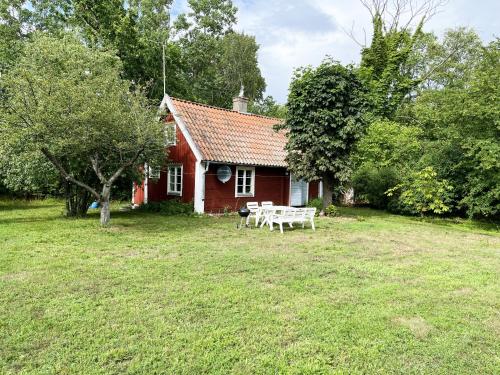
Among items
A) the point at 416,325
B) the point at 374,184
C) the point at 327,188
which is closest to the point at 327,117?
the point at 327,188

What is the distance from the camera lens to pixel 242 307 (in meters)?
4.63

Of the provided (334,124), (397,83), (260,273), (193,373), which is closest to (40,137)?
(260,273)

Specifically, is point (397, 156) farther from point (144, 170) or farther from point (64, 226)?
point (64, 226)

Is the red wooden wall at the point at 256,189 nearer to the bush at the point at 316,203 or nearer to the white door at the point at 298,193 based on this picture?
the white door at the point at 298,193

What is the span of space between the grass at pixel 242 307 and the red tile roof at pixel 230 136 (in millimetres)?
7078

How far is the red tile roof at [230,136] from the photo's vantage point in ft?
50.5

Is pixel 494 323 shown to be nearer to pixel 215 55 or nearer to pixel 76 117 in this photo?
pixel 76 117

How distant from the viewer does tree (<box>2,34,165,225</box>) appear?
9664 mm

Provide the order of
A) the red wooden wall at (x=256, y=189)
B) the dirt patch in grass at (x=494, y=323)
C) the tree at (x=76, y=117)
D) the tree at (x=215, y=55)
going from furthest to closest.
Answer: the tree at (x=215, y=55) < the red wooden wall at (x=256, y=189) < the tree at (x=76, y=117) < the dirt patch in grass at (x=494, y=323)

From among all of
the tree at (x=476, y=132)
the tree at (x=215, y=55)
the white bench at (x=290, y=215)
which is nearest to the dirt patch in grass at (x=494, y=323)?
the white bench at (x=290, y=215)

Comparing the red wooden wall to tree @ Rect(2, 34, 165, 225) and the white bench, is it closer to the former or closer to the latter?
tree @ Rect(2, 34, 165, 225)

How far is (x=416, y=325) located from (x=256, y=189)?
1315cm

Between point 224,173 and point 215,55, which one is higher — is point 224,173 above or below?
below

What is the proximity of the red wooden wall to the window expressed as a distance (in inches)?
63.6
